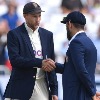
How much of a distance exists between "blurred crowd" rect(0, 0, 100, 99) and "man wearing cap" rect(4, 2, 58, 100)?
6.37 meters

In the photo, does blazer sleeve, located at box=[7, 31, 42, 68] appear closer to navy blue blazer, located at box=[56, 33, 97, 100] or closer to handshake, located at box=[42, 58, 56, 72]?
handshake, located at box=[42, 58, 56, 72]

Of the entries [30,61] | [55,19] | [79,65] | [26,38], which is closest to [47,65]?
[30,61]

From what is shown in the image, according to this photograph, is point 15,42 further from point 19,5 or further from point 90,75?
point 19,5

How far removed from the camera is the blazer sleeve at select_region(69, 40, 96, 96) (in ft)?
16.8

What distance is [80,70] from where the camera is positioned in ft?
16.9

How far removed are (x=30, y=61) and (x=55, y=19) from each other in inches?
308

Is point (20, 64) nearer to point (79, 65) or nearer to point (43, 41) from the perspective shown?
point (43, 41)

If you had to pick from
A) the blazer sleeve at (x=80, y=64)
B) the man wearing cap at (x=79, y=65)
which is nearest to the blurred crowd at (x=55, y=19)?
the man wearing cap at (x=79, y=65)

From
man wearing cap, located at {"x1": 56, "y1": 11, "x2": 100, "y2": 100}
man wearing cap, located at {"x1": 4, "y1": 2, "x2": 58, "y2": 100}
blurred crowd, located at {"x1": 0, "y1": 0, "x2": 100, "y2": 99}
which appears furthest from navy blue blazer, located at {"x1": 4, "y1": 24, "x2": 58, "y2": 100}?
blurred crowd, located at {"x1": 0, "y1": 0, "x2": 100, "y2": 99}

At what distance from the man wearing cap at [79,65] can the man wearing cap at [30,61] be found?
48 centimetres

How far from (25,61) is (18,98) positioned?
48 cm

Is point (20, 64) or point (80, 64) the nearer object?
point (80, 64)

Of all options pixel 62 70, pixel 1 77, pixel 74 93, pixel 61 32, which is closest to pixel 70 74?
pixel 74 93

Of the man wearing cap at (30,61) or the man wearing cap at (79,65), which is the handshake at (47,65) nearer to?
the man wearing cap at (30,61)
